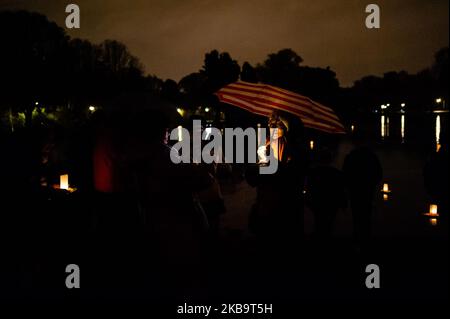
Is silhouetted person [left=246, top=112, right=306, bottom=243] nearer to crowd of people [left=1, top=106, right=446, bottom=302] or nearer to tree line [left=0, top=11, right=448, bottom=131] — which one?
crowd of people [left=1, top=106, right=446, bottom=302]

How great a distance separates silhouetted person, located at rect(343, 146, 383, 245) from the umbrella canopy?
481mm

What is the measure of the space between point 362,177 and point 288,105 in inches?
60.1

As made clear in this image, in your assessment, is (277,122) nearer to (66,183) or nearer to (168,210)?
(168,210)

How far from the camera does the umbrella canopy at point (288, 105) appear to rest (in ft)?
21.6

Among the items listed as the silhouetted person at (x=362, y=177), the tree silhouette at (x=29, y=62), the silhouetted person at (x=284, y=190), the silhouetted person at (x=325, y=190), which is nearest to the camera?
the silhouetted person at (x=284, y=190)

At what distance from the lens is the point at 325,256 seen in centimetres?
663

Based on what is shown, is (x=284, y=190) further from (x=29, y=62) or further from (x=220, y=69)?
(x=220, y=69)

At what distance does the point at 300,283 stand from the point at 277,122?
6.47 ft

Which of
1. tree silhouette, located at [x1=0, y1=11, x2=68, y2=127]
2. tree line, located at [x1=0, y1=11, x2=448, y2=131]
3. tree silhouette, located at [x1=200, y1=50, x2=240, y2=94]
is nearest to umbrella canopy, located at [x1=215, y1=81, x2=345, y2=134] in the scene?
tree line, located at [x1=0, y1=11, x2=448, y2=131]

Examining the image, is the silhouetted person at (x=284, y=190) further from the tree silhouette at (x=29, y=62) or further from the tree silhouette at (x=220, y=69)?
the tree silhouette at (x=220, y=69)

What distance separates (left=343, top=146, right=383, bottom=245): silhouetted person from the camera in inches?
267

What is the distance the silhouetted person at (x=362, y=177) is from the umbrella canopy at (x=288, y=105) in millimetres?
481

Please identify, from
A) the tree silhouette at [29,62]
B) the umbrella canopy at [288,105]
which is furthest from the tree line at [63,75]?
the umbrella canopy at [288,105]

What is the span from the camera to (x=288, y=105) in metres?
6.64
